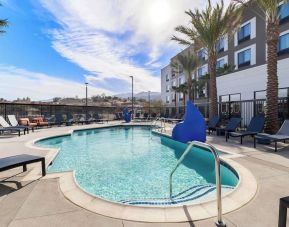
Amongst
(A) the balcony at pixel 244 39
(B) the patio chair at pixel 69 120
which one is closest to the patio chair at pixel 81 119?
(B) the patio chair at pixel 69 120

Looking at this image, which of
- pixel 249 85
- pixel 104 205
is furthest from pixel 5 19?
pixel 249 85

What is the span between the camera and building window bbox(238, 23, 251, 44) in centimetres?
2398

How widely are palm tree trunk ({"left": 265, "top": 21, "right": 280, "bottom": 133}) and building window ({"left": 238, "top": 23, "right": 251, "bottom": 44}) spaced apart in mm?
15654

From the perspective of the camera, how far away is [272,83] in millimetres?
10000

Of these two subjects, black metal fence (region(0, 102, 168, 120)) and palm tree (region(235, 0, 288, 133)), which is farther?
black metal fence (region(0, 102, 168, 120))

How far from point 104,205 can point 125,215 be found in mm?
474

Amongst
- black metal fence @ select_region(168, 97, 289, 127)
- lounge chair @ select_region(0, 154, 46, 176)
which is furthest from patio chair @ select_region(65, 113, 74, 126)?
lounge chair @ select_region(0, 154, 46, 176)

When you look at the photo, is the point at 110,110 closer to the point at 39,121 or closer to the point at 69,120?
the point at 69,120

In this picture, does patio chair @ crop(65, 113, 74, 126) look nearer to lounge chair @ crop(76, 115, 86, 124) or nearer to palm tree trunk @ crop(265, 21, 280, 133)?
lounge chair @ crop(76, 115, 86, 124)

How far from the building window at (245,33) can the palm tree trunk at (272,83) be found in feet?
51.4

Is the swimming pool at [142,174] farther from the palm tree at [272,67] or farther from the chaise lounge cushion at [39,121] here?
the chaise lounge cushion at [39,121]

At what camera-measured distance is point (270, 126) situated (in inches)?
387

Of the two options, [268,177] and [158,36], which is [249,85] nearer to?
[158,36]

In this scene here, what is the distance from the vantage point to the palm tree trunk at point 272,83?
980 centimetres
